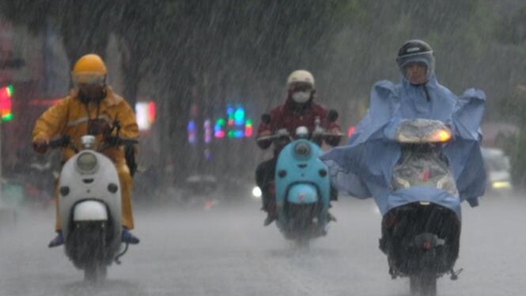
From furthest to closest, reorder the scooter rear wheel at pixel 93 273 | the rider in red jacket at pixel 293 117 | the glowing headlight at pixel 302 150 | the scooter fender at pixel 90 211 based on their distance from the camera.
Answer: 1. the rider in red jacket at pixel 293 117
2. the glowing headlight at pixel 302 150
3. the scooter rear wheel at pixel 93 273
4. the scooter fender at pixel 90 211

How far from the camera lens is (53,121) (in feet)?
47.5

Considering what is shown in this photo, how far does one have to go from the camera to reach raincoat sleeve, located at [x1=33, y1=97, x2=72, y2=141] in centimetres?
1439

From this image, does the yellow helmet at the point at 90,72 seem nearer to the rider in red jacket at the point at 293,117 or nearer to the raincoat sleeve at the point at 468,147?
the raincoat sleeve at the point at 468,147

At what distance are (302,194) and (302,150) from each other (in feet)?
1.81

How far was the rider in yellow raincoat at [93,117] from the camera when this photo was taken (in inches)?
563

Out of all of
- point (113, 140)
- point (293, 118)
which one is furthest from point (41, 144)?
point (293, 118)

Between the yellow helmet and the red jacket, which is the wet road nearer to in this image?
the red jacket

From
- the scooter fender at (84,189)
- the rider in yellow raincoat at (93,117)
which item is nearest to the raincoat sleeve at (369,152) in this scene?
the scooter fender at (84,189)

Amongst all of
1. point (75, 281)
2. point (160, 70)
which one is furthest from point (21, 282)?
point (160, 70)

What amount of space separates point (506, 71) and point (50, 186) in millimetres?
49481

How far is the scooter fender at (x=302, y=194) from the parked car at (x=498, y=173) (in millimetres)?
21233

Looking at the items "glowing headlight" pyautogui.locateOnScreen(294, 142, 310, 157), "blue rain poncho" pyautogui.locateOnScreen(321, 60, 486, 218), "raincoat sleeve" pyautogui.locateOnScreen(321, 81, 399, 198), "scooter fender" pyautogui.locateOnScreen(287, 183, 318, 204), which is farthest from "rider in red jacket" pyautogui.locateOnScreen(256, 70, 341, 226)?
"blue rain poncho" pyautogui.locateOnScreen(321, 60, 486, 218)

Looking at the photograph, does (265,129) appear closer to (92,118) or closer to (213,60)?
(92,118)

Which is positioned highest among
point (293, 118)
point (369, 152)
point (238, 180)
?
point (293, 118)
